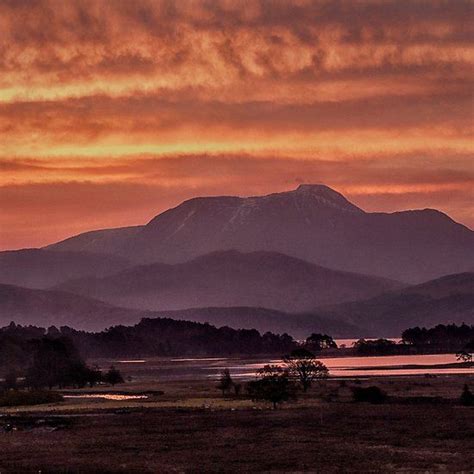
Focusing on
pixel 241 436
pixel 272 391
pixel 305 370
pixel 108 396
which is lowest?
pixel 241 436

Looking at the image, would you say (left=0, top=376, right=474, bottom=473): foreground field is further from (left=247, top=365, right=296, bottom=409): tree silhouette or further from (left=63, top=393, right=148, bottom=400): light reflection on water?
(left=63, top=393, right=148, bottom=400): light reflection on water

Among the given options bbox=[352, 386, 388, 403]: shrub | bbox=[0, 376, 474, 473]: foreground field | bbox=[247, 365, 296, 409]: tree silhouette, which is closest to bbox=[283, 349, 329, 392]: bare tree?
bbox=[0, 376, 474, 473]: foreground field

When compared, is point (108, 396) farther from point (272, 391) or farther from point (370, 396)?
point (370, 396)

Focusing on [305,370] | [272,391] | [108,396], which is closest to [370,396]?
[272,391]

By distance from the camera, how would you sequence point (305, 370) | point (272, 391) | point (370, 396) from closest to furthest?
point (272, 391), point (370, 396), point (305, 370)

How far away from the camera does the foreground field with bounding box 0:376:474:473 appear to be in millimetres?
79625

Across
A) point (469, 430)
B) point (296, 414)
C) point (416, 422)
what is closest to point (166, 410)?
point (296, 414)

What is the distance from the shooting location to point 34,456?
86250 mm

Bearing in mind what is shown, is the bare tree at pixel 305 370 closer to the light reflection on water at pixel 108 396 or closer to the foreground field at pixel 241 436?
the foreground field at pixel 241 436

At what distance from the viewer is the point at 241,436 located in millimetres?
97500

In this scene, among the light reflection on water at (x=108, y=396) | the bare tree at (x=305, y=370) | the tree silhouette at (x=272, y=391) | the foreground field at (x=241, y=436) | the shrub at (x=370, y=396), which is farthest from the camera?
the bare tree at (x=305, y=370)

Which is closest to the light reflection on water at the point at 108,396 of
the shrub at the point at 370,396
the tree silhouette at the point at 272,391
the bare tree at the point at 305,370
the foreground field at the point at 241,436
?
the foreground field at the point at 241,436

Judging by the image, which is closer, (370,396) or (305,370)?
(370,396)

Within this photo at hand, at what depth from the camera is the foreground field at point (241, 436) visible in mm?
79625
